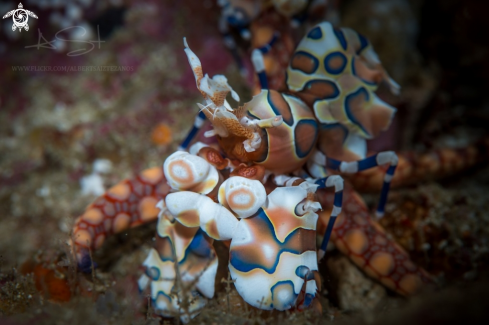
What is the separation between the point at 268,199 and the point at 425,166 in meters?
1.64

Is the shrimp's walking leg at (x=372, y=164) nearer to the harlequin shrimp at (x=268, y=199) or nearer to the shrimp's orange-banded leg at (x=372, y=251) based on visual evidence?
the harlequin shrimp at (x=268, y=199)

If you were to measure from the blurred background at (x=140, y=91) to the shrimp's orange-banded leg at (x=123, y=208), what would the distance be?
359 mm

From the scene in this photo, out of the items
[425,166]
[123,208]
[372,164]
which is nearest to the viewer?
[372,164]

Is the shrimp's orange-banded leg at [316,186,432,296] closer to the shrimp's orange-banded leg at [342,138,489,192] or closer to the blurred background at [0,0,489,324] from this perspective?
the shrimp's orange-banded leg at [342,138,489,192]

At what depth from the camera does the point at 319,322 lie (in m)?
1.74

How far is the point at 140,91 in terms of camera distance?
11.4ft

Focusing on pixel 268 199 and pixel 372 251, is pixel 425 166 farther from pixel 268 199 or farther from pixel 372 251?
pixel 268 199

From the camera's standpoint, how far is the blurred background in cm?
323

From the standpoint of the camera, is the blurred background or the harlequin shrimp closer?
the harlequin shrimp

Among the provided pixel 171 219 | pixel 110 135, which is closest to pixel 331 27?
pixel 171 219

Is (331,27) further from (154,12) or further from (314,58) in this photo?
(154,12)

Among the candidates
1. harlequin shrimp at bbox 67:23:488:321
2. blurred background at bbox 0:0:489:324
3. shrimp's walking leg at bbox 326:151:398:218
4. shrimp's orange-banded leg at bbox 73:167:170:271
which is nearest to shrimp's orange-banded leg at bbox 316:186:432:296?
harlequin shrimp at bbox 67:23:488:321

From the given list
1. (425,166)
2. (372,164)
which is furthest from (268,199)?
(425,166)

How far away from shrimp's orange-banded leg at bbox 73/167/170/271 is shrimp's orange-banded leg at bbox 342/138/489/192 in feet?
4.38
